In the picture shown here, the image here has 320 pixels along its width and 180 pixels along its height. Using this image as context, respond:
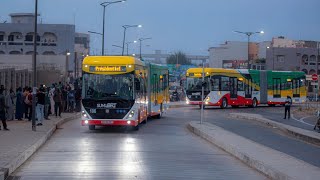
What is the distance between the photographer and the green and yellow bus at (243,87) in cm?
5159

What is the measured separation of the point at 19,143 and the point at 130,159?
4.19 metres

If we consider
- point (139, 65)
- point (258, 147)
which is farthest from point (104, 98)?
point (258, 147)

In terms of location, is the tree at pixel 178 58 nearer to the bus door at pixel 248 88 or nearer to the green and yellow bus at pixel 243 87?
the green and yellow bus at pixel 243 87

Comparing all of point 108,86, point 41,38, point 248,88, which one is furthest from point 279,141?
point 41,38

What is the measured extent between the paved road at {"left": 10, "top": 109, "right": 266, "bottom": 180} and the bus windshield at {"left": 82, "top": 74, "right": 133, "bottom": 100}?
1747mm

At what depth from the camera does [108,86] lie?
2539 cm

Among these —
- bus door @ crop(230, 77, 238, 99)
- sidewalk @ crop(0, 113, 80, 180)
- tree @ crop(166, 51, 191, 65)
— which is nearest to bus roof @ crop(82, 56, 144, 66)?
sidewalk @ crop(0, 113, 80, 180)

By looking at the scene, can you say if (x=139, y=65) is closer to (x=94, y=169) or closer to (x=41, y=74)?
(x=94, y=169)

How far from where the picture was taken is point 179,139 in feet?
77.6

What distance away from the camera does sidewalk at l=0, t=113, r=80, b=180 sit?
1378cm

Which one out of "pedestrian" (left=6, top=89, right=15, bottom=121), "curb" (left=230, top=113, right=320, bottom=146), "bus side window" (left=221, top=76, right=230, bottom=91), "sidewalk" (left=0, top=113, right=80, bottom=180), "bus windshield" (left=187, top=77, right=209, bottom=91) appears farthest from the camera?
"bus side window" (left=221, top=76, right=230, bottom=91)

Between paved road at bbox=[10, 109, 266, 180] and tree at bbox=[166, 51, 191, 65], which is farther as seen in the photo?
tree at bbox=[166, 51, 191, 65]

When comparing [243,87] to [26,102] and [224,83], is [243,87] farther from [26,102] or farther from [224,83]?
[26,102]

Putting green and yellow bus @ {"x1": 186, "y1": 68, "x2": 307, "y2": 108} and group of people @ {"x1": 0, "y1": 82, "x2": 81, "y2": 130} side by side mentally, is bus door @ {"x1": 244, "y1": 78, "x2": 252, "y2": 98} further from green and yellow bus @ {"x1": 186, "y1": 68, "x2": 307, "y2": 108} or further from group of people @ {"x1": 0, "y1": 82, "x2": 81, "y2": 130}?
group of people @ {"x1": 0, "y1": 82, "x2": 81, "y2": 130}
